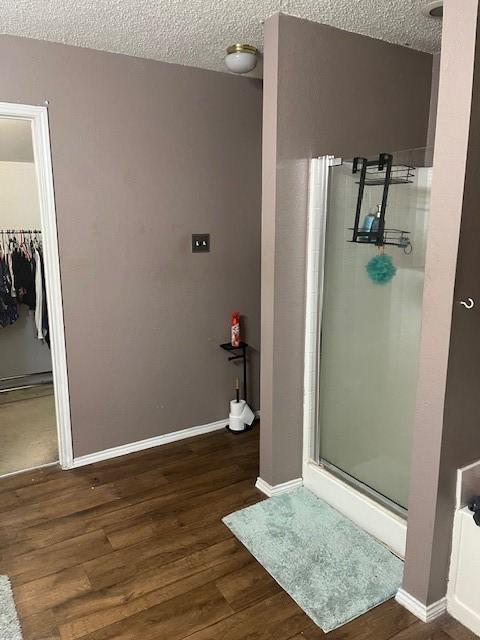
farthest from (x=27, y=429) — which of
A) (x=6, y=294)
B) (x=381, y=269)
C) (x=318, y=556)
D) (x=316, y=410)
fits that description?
(x=381, y=269)

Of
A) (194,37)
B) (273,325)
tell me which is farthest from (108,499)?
(194,37)

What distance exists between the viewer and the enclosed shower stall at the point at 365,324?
7.08 feet

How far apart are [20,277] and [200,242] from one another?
2.00m

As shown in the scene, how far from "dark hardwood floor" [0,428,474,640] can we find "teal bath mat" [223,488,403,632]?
2.0 inches

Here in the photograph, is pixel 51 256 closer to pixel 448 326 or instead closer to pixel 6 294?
pixel 6 294

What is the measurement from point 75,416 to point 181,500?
82cm

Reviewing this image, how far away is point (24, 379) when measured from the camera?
Result: 449 centimetres

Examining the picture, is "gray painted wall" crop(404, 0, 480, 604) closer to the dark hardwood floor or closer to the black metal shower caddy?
the dark hardwood floor

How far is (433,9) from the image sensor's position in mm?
2219

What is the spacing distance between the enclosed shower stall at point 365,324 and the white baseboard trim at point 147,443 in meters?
0.93

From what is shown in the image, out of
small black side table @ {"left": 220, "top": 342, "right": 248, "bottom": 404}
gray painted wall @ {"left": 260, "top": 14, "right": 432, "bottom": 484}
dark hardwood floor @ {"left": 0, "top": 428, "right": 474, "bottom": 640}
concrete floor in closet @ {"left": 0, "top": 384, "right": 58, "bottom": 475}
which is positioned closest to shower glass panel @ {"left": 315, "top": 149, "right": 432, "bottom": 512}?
gray painted wall @ {"left": 260, "top": 14, "right": 432, "bottom": 484}

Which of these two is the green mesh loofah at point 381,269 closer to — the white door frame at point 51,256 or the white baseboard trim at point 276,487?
the white baseboard trim at point 276,487

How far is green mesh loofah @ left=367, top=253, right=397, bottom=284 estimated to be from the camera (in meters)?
2.24

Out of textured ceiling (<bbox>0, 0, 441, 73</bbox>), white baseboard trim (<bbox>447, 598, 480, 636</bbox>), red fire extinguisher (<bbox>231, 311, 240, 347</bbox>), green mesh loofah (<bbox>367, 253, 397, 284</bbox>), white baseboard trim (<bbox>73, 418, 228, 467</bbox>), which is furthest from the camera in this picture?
red fire extinguisher (<bbox>231, 311, 240, 347</bbox>)
